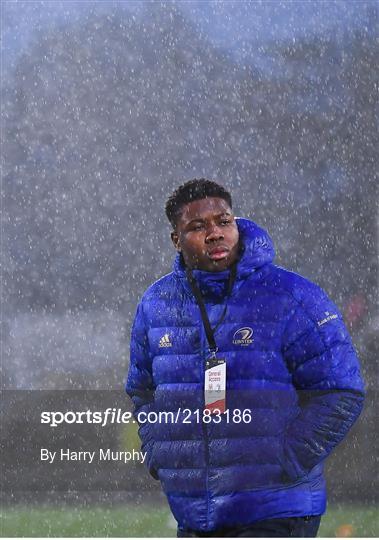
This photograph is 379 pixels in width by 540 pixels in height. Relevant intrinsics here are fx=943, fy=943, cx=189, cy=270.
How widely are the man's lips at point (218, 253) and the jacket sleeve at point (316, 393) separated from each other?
334mm

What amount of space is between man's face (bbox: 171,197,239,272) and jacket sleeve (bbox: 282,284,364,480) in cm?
34

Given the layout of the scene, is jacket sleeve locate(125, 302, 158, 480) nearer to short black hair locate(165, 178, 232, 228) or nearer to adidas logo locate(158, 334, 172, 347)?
adidas logo locate(158, 334, 172, 347)

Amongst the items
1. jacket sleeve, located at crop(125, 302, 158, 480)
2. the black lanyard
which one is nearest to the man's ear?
the black lanyard

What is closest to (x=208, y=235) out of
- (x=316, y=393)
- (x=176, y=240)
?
(x=176, y=240)

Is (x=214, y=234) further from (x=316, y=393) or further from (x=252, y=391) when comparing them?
(x=316, y=393)

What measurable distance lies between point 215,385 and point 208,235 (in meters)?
0.57

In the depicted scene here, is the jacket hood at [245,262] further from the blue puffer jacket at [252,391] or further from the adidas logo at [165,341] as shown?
the adidas logo at [165,341]

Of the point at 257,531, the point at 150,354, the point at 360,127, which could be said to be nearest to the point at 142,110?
the point at 360,127

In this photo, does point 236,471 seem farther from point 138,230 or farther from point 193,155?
point 193,155

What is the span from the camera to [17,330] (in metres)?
4.24

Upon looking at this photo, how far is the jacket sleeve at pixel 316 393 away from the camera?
337cm

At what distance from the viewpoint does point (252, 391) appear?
352 cm

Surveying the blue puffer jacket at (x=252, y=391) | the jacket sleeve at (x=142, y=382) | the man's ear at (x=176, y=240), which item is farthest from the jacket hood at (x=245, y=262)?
the jacket sleeve at (x=142, y=382)

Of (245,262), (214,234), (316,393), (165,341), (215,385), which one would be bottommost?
(316,393)
